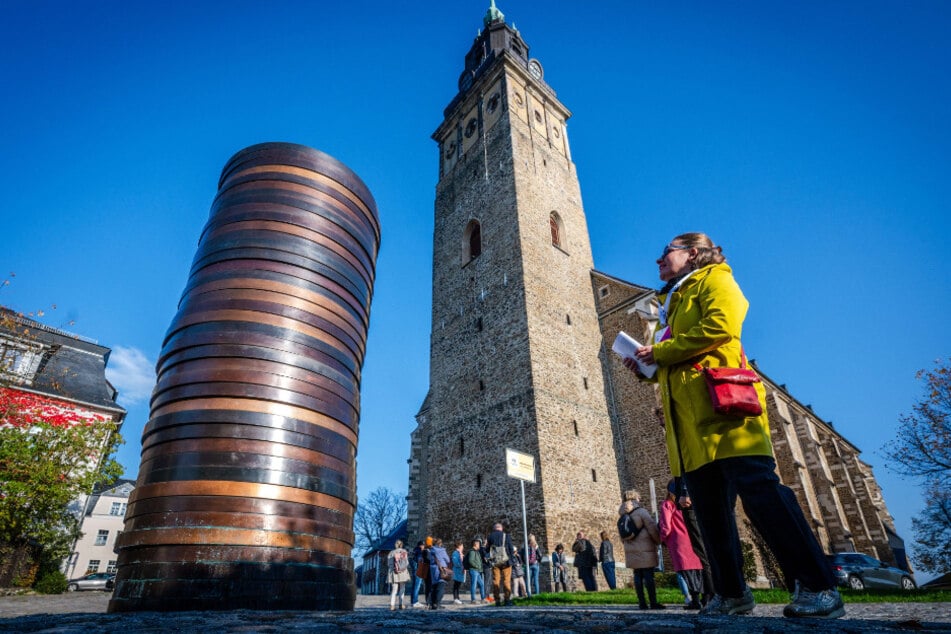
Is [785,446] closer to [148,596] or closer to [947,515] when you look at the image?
[947,515]

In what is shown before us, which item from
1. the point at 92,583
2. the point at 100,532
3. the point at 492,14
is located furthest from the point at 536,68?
the point at 100,532

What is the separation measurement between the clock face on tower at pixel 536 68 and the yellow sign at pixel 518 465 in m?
21.2

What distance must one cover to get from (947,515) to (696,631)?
35410 millimetres

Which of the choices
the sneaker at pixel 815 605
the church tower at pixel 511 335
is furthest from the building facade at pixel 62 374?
the sneaker at pixel 815 605

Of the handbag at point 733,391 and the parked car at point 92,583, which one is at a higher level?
the handbag at point 733,391

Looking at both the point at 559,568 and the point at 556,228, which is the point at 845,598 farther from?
the point at 556,228

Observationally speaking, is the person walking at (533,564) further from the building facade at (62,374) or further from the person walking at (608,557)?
the building facade at (62,374)

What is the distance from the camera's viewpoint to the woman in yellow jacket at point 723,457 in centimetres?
229

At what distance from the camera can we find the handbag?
2.38m

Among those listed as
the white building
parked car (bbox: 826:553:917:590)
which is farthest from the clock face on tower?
the white building

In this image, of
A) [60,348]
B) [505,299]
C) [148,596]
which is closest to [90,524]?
[60,348]

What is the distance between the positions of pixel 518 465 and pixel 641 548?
5.56m

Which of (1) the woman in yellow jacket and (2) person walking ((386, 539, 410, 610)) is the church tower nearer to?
(2) person walking ((386, 539, 410, 610))

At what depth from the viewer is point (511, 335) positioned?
17.8 m
